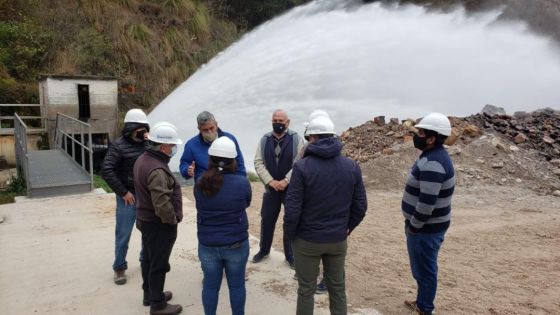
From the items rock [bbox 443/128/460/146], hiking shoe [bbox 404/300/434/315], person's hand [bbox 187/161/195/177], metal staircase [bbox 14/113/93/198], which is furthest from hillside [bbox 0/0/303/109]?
hiking shoe [bbox 404/300/434/315]

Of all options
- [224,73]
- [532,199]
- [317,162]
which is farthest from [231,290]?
[224,73]

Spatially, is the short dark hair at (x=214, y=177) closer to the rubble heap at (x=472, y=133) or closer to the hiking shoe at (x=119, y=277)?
the hiking shoe at (x=119, y=277)

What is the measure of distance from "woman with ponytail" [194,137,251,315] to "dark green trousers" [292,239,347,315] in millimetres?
407

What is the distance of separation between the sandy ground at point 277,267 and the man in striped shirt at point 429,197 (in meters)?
0.65

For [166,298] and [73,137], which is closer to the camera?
[166,298]

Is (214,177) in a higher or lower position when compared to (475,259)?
higher

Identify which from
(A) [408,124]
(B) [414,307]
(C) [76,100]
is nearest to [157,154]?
(B) [414,307]

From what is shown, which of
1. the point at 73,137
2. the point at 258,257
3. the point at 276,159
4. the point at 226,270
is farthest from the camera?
the point at 73,137

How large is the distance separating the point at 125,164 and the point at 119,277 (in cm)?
115

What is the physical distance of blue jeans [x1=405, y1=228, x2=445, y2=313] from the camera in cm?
335

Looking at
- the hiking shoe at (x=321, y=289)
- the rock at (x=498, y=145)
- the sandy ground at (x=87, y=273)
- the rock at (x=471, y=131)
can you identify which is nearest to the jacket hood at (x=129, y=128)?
the sandy ground at (x=87, y=273)

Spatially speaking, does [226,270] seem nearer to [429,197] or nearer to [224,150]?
[224,150]

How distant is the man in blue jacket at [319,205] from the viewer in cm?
288

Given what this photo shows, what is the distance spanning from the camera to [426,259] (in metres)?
3.39
